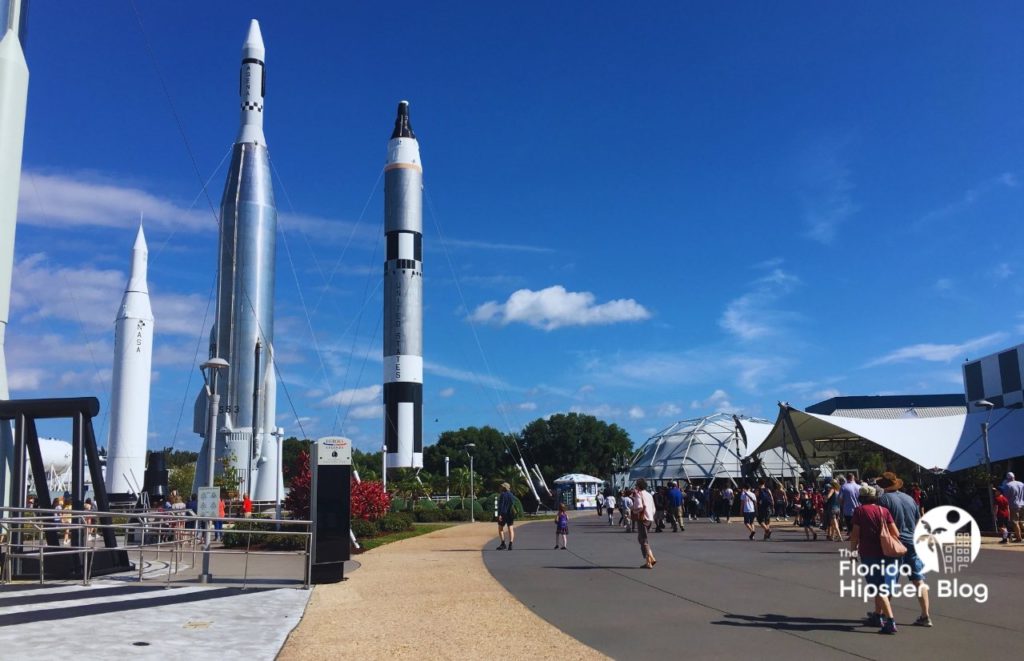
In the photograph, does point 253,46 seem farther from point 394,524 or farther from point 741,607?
point 741,607

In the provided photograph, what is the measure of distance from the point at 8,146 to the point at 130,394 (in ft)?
94.1

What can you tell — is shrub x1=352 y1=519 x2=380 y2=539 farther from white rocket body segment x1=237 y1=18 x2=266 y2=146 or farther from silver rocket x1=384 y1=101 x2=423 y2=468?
white rocket body segment x1=237 y1=18 x2=266 y2=146

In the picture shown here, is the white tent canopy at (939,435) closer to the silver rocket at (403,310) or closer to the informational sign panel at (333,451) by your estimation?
the informational sign panel at (333,451)

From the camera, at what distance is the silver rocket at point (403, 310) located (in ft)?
153

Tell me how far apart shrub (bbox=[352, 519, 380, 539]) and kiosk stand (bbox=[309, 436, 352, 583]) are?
1011 cm

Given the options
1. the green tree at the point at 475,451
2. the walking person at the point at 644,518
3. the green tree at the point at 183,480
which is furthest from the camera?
the green tree at the point at 475,451

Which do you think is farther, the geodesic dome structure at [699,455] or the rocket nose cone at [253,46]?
the geodesic dome structure at [699,455]

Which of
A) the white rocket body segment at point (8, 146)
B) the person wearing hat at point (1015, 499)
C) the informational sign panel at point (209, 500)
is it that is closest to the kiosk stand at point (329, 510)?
the informational sign panel at point (209, 500)

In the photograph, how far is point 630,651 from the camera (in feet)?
23.0

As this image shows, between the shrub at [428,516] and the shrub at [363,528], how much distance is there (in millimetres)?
10899

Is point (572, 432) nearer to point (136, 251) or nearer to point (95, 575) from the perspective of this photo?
point (136, 251)

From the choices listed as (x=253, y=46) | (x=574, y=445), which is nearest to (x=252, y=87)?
(x=253, y=46)

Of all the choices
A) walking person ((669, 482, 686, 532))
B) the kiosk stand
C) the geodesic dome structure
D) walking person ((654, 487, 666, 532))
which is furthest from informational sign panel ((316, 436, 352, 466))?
the geodesic dome structure

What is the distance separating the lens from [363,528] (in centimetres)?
2284
